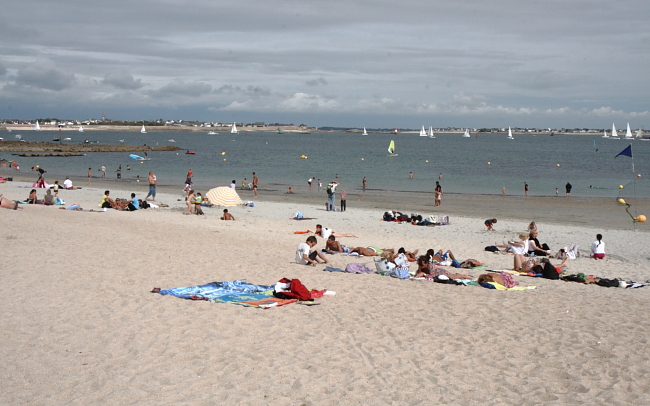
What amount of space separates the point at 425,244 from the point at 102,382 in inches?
478

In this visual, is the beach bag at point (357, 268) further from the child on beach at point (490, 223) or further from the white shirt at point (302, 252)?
the child on beach at point (490, 223)

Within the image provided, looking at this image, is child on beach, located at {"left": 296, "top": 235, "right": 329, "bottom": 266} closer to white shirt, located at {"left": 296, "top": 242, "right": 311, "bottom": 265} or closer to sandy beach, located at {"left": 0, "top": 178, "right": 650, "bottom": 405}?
white shirt, located at {"left": 296, "top": 242, "right": 311, "bottom": 265}

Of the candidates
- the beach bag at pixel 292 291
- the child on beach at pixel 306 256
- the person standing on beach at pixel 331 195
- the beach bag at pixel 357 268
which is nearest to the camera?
the beach bag at pixel 292 291

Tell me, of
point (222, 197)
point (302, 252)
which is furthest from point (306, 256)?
point (222, 197)

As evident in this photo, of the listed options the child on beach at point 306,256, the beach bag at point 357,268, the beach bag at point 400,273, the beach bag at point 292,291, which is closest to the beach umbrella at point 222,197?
the child on beach at point 306,256

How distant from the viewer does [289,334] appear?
795 cm

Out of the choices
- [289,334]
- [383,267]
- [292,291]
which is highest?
[292,291]

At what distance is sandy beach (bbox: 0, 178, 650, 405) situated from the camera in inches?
242

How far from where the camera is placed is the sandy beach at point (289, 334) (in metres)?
6.15

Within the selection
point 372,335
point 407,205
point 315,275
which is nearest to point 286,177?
point 407,205

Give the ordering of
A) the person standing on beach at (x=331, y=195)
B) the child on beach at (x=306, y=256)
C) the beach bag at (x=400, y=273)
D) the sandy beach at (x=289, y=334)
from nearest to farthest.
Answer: the sandy beach at (x=289, y=334) → the beach bag at (x=400, y=273) → the child on beach at (x=306, y=256) → the person standing on beach at (x=331, y=195)

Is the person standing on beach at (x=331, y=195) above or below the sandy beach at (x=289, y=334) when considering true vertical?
above

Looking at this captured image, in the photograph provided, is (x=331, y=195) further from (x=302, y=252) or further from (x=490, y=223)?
(x=302, y=252)

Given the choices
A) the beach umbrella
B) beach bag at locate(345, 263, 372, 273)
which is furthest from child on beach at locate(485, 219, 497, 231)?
the beach umbrella
